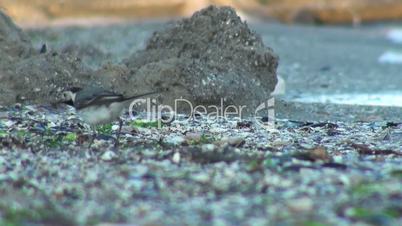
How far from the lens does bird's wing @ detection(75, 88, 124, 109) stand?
8078 millimetres

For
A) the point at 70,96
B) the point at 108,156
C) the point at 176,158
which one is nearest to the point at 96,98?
the point at 70,96

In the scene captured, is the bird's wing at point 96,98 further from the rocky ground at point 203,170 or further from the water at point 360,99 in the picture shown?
the water at point 360,99

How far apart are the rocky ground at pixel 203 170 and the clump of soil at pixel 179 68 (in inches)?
15.6

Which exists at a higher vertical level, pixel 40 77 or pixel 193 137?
pixel 40 77

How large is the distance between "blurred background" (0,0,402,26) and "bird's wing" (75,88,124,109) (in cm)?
1971

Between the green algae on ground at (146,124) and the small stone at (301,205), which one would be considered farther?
the green algae on ground at (146,124)

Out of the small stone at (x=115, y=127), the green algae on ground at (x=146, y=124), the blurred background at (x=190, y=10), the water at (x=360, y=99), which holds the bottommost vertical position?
the small stone at (x=115, y=127)

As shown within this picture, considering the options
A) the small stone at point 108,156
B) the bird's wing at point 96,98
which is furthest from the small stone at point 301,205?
the bird's wing at point 96,98

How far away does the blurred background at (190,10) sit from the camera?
29875 mm

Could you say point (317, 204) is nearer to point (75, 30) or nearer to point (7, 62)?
point (7, 62)

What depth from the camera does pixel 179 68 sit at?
10.6 m

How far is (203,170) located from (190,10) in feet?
79.2

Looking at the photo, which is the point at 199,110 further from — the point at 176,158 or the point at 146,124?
the point at 176,158

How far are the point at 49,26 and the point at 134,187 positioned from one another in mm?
20579
